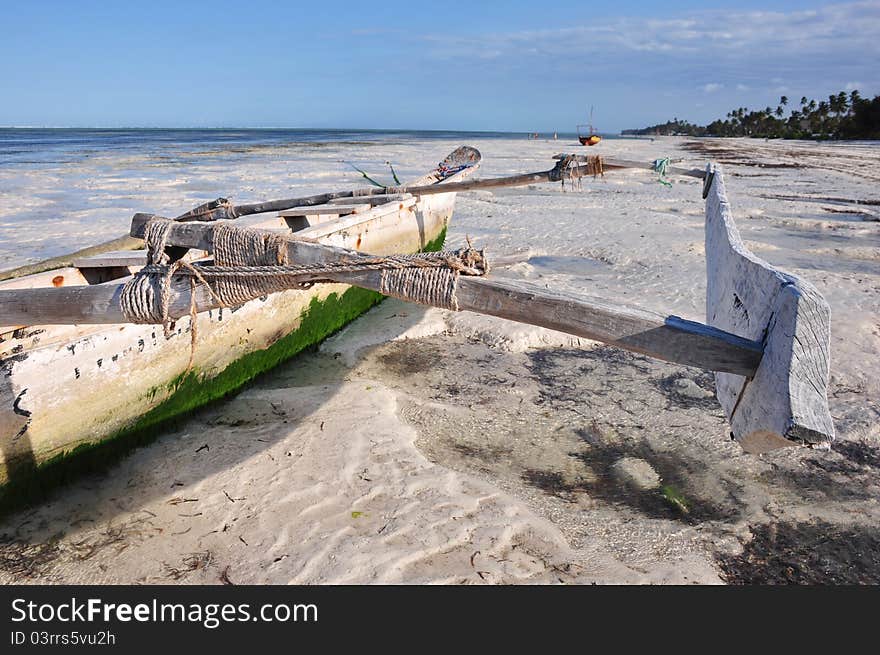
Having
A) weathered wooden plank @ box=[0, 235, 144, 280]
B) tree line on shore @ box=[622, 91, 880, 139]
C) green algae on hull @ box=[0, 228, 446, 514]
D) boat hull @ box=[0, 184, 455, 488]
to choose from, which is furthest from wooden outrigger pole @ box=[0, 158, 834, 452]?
tree line on shore @ box=[622, 91, 880, 139]

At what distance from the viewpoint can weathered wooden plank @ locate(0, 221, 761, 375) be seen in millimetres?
1545

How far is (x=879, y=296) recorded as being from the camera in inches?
213

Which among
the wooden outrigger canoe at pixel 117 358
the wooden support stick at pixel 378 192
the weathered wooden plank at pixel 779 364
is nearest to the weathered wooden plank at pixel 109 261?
the wooden outrigger canoe at pixel 117 358

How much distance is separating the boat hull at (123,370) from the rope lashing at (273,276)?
659 mm

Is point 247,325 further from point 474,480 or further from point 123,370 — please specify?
point 474,480

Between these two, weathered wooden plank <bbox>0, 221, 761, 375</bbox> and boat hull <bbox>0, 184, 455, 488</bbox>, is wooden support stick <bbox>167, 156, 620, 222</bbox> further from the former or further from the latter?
weathered wooden plank <bbox>0, 221, 761, 375</bbox>

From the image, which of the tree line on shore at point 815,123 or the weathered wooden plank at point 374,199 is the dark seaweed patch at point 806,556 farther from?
the tree line on shore at point 815,123

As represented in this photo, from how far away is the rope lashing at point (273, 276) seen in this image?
1939 millimetres

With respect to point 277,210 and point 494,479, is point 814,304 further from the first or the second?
point 277,210

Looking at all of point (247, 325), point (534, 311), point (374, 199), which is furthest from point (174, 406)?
point (374, 199)

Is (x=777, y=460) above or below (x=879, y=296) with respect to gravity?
below

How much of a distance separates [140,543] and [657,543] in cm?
218
